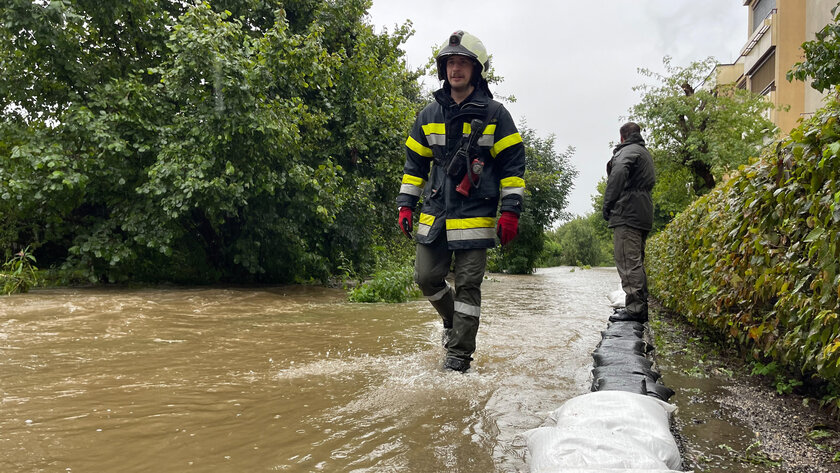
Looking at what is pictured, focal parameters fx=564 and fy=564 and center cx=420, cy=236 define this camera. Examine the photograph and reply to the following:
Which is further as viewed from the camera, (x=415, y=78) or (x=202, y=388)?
(x=415, y=78)

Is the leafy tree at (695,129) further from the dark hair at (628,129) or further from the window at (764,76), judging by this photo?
the dark hair at (628,129)

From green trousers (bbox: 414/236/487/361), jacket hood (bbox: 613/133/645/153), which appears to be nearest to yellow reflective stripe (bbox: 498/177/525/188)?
green trousers (bbox: 414/236/487/361)

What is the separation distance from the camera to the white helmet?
158 inches

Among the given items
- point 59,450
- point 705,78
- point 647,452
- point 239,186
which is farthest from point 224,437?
point 705,78

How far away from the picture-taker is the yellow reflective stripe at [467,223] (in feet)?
13.1

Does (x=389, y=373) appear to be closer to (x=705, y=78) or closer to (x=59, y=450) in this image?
(x=59, y=450)

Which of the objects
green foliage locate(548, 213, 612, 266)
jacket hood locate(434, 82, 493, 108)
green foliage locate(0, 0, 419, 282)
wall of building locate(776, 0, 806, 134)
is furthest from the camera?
green foliage locate(548, 213, 612, 266)

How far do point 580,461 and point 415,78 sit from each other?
19320 mm

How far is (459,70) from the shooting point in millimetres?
4086

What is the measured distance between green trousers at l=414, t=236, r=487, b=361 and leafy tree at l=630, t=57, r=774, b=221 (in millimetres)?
27718

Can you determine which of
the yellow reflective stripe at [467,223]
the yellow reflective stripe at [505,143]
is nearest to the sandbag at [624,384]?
the yellow reflective stripe at [467,223]

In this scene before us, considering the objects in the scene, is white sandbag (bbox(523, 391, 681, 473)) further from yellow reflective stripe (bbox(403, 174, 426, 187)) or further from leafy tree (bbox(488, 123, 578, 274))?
leafy tree (bbox(488, 123, 578, 274))

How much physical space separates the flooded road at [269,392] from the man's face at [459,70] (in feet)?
6.79

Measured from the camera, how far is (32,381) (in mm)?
3480
